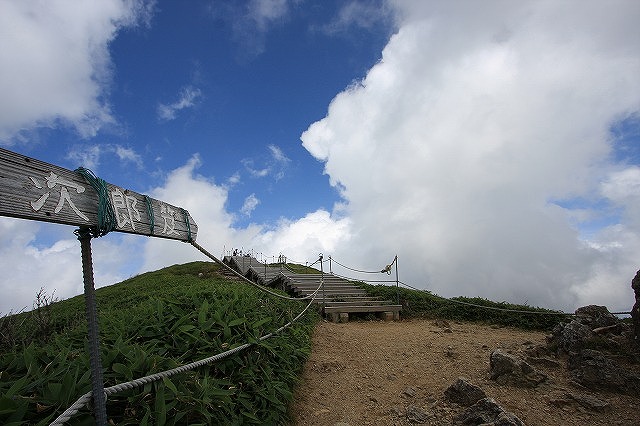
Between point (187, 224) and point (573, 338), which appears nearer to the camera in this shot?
point (187, 224)

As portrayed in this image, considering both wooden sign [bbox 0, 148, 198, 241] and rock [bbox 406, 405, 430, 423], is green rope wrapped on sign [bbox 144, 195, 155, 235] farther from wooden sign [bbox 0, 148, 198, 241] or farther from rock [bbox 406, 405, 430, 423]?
rock [bbox 406, 405, 430, 423]

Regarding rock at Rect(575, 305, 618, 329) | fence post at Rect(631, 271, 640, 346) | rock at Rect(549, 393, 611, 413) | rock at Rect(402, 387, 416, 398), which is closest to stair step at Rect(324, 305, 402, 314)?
rock at Rect(575, 305, 618, 329)

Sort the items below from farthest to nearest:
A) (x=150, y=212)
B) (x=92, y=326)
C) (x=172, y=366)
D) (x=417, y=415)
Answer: (x=417, y=415)
(x=172, y=366)
(x=150, y=212)
(x=92, y=326)

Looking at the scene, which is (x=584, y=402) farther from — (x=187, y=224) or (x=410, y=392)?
(x=187, y=224)

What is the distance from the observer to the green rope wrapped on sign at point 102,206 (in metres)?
1.96

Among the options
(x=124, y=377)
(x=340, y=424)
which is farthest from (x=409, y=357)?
(x=124, y=377)

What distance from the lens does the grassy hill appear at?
2.40m

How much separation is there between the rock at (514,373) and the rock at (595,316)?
7.01 feet

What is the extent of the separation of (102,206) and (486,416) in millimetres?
4083

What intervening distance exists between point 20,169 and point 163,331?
2.86 meters

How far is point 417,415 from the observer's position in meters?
4.17

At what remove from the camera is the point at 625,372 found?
4.59 meters

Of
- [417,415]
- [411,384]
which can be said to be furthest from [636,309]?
[417,415]

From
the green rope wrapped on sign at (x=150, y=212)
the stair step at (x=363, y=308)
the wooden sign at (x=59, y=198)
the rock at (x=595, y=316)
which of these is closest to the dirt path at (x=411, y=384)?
the rock at (x=595, y=316)
